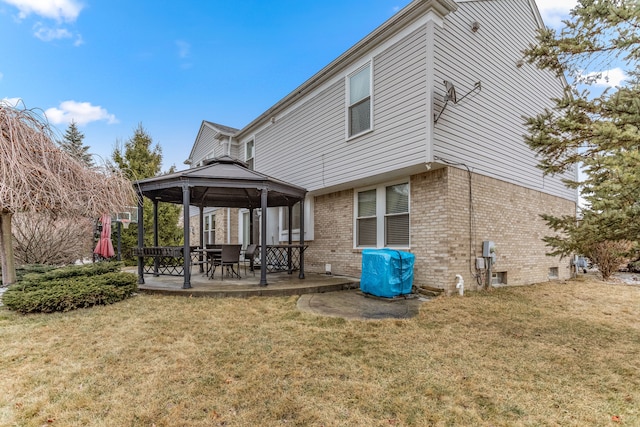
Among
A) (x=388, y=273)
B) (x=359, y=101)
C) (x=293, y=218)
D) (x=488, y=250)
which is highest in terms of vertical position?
(x=359, y=101)

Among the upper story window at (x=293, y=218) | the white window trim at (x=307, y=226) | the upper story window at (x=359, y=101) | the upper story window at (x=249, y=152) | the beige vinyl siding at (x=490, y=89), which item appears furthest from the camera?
the upper story window at (x=249, y=152)

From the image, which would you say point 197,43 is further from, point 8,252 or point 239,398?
Result: point 239,398

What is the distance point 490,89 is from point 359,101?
10.8ft

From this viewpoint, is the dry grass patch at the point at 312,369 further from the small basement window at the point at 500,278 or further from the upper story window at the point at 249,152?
the upper story window at the point at 249,152

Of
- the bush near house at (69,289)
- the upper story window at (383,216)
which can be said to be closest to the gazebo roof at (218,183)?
the upper story window at (383,216)

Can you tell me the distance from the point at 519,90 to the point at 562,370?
26.8ft

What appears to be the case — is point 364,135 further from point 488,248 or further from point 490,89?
point 488,248

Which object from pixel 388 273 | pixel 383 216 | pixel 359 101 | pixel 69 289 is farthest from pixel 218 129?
Result: pixel 388 273

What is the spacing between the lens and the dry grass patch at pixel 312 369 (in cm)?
247

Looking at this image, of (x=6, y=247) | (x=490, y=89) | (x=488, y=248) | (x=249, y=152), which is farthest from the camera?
(x=249, y=152)

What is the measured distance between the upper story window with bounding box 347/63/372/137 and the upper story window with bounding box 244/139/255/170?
5665 mm

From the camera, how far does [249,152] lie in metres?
13.2

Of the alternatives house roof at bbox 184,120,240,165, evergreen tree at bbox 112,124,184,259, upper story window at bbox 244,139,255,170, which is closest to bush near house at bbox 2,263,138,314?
upper story window at bbox 244,139,255,170

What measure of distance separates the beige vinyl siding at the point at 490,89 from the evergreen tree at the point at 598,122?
1721 mm
